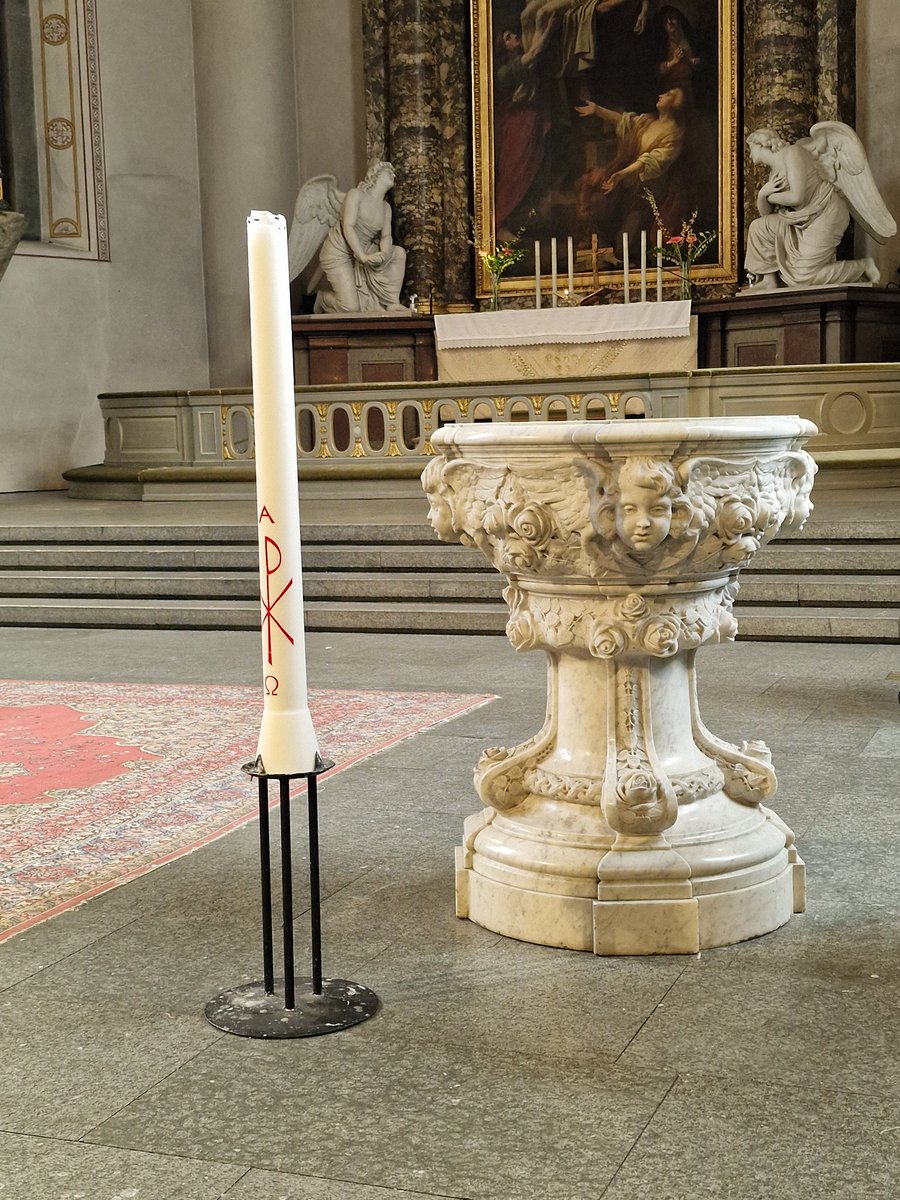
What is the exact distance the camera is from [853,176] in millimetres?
14023

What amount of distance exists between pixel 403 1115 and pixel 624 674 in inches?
43.4

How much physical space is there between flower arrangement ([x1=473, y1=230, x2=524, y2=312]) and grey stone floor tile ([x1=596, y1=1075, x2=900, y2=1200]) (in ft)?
43.7

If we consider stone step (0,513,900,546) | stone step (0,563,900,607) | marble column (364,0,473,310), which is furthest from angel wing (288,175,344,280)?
stone step (0,563,900,607)

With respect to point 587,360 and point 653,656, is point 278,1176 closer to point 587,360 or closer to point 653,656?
point 653,656

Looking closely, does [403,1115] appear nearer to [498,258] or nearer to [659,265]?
[659,265]

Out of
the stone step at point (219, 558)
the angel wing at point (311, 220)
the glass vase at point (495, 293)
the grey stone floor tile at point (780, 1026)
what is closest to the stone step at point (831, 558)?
the stone step at point (219, 558)

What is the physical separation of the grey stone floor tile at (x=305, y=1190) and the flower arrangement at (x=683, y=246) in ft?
43.8

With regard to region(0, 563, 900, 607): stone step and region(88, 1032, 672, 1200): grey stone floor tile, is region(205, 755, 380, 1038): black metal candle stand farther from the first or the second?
region(0, 563, 900, 607): stone step

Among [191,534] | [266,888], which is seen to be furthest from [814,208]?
[266,888]

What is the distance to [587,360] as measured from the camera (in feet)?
46.6

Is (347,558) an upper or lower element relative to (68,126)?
lower

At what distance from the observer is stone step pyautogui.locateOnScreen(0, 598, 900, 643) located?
22.8ft

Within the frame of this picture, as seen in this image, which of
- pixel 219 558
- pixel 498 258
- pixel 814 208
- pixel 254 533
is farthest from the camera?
pixel 498 258

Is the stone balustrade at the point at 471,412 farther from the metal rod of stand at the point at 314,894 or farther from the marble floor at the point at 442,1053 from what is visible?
the metal rod of stand at the point at 314,894
